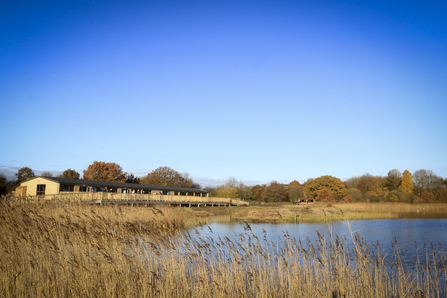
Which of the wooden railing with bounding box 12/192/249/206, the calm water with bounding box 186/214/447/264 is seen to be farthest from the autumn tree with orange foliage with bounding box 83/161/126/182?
the calm water with bounding box 186/214/447/264

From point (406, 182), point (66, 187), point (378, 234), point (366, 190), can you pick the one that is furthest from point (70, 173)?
point (406, 182)

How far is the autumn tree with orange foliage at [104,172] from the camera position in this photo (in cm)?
6956

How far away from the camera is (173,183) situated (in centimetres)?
7362

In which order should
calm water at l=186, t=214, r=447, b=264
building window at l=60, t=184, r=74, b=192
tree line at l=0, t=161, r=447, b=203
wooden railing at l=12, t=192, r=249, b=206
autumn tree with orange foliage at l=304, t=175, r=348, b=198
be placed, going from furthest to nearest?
autumn tree with orange foliage at l=304, t=175, r=348, b=198, tree line at l=0, t=161, r=447, b=203, building window at l=60, t=184, r=74, b=192, wooden railing at l=12, t=192, r=249, b=206, calm water at l=186, t=214, r=447, b=264

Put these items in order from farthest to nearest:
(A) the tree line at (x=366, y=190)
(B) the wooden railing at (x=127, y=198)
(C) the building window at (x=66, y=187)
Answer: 1. (A) the tree line at (x=366, y=190)
2. (C) the building window at (x=66, y=187)
3. (B) the wooden railing at (x=127, y=198)

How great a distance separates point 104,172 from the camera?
6994 centimetres

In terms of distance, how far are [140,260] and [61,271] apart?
1.50 metres

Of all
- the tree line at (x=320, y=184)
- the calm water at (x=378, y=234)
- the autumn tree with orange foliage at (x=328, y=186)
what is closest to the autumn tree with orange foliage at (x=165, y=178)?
the tree line at (x=320, y=184)

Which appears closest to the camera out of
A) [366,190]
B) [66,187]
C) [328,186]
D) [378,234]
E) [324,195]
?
[378,234]

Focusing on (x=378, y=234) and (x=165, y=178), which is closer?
(x=378, y=234)

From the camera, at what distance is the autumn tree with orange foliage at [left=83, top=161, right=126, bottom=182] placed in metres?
69.6

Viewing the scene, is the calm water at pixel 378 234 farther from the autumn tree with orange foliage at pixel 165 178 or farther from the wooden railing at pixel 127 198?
the autumn tree with orange foliage at pixel 165 178

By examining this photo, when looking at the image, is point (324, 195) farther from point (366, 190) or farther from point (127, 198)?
point (127, 198)

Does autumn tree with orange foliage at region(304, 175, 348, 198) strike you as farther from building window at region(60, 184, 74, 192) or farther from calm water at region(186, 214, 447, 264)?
building window at region(60, 184, 74, 192)
